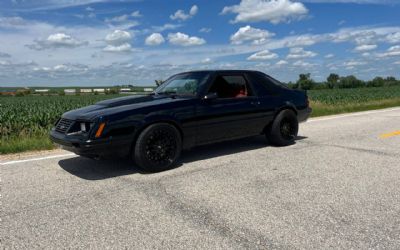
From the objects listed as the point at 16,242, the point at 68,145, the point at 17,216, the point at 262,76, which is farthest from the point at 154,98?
the point at 16,242

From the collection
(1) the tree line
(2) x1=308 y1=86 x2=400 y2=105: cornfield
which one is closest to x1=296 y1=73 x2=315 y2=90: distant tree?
(1) the tree line

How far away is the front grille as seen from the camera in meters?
5.05

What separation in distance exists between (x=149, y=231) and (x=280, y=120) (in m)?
4.33

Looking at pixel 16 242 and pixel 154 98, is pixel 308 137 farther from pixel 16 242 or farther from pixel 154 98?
pixel 16 242

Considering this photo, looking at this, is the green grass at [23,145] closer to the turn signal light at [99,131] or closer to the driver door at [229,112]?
the turn signal light at [99,131]

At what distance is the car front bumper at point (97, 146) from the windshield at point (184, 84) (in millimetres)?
1511

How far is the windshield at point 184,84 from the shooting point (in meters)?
5.91

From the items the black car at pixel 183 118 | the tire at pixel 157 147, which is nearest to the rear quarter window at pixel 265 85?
the black car at pixel 183 118

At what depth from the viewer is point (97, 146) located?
4648mm

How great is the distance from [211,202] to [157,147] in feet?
5.04

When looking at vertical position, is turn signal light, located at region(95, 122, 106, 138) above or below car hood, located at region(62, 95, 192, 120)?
below

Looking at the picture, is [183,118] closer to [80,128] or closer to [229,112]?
[229,112]

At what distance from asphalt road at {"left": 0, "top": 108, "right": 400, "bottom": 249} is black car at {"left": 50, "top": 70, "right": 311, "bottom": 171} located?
1.40 feet

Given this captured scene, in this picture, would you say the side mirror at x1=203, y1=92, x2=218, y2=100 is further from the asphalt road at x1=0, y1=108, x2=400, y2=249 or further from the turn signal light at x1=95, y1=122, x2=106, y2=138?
the turn signal light at x1=95, y1=122, x2=106, y2=138
